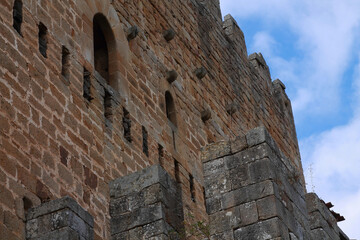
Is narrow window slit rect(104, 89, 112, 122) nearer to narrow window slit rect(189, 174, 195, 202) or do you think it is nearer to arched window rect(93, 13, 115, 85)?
arched window rect(93, 13, 115, 85)

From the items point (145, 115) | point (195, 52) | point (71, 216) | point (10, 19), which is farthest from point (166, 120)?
point (71, 216)

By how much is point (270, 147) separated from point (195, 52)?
6893 millimetres

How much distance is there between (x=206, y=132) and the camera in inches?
564

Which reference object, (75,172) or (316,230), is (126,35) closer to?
(75,172)

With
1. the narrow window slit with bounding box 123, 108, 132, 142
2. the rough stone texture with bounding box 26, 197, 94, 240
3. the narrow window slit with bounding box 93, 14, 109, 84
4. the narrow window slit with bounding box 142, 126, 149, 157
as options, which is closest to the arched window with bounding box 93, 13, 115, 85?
the narrow window slit with bounding box 93, 14, 109, 84

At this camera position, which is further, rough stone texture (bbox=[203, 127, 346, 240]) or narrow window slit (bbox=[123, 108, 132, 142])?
narrow window slit (bbox=[123, 108, 132, 142])

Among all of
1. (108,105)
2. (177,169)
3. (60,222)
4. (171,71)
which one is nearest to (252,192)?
(60,222)

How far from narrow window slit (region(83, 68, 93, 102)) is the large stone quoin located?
0.02 m

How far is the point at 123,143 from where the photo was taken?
11.0 meters

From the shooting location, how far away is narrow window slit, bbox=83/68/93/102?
10571 mm

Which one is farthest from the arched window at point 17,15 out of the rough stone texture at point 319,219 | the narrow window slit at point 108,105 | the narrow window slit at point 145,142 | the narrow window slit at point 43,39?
the rough stone texture at point 319,219

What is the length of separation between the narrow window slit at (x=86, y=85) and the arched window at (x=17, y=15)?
52.0 inches

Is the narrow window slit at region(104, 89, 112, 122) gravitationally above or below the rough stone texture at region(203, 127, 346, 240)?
above

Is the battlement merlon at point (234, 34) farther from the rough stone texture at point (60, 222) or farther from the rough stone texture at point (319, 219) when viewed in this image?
the rough stone texture at point (60, 222)
